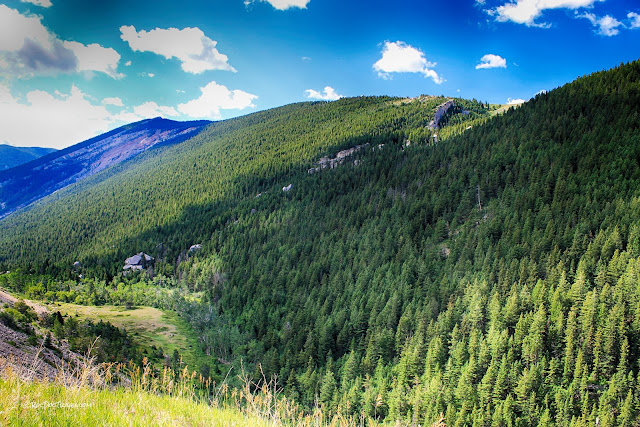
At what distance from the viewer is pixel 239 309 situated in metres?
114

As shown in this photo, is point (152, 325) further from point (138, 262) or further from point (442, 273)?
point (442, 273)

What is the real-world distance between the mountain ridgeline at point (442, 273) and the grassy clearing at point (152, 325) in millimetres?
5550

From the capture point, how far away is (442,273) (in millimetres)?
99000

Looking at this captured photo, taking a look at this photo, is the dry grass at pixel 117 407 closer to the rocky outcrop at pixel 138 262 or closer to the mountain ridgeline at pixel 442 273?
the mountain ridgeline at pixel 442 273

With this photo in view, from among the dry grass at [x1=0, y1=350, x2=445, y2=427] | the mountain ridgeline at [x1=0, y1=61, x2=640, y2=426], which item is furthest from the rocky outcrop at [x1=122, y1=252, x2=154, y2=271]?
the dry grass at [x1=0, y1=350, x2=445, y2=427]

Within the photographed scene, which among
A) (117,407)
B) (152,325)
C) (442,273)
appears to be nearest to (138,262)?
(152,325)

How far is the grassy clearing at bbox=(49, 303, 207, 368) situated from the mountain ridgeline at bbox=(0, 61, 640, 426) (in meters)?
5.55

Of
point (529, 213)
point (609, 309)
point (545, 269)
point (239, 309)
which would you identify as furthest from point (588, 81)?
point (239, 309)

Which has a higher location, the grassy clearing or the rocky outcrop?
the rocky outcrop

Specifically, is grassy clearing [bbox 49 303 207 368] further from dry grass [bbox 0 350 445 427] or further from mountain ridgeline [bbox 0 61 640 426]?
dry grass [bbox 0 350 445 427]

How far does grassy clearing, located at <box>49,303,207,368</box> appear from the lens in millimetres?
85812

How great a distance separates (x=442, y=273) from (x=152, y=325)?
8729cm

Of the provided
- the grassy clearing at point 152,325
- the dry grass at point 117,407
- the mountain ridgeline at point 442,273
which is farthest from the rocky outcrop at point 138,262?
the dry grass at point 117,407

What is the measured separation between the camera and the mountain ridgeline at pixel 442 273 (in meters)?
63.7
